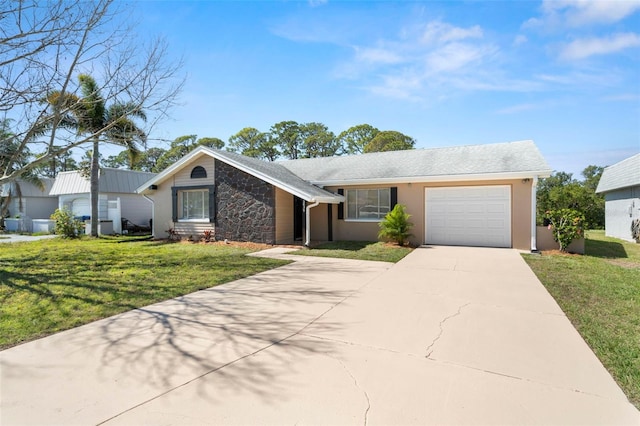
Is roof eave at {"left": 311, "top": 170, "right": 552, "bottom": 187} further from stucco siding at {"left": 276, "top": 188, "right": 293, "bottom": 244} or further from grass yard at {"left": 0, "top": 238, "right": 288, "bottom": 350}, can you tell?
grass yard at {"left": 0, "top": 238, "right": 288, "bottom": 350}

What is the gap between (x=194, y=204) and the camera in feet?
47.4

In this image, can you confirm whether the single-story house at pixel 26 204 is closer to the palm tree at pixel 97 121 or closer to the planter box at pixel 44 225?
the planter box at pixel 44 225

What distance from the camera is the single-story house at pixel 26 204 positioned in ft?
69.6

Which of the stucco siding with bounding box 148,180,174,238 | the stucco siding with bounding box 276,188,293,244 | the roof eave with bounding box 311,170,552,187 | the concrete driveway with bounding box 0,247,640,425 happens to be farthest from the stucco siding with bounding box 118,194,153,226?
the concrete driveway with bounding box 0,247,640,425

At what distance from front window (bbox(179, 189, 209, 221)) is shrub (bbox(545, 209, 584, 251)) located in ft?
42.4

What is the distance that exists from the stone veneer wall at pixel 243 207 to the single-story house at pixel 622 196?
16.4m

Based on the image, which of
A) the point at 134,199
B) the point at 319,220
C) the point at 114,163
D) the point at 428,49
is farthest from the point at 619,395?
the point at 114,163

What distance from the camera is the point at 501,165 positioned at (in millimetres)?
11789

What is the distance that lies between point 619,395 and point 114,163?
199ft

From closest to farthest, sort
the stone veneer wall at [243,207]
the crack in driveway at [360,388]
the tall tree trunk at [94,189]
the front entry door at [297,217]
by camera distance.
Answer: the crack in driveway at [360,388] < the stone veneer wall at [243,207] < the front entry door at [297,217] < the tall tree trunk at [94,189]

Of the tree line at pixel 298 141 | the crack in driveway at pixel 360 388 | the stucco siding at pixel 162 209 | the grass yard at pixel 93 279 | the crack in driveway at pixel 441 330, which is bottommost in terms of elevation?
the crack in driveway at pixel 441 330

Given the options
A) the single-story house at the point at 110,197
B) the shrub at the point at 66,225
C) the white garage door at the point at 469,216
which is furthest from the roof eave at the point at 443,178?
the single-story house at the point at 110,197

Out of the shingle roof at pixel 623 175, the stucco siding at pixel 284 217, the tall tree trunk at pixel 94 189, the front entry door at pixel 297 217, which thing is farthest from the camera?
the tall tree trunk at pixel 94 189

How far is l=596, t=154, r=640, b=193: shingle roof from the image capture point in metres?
15.4
